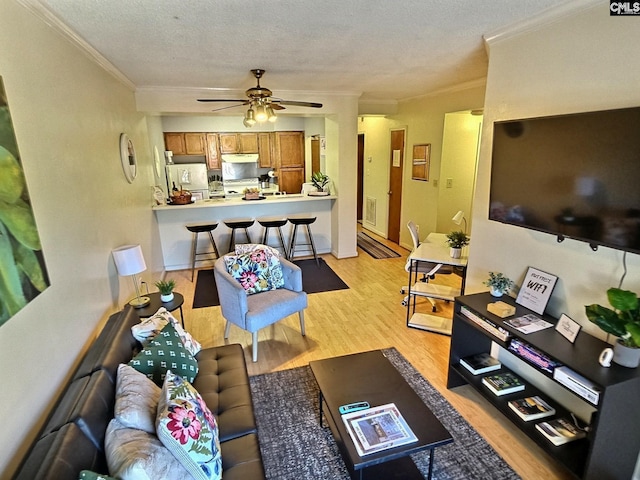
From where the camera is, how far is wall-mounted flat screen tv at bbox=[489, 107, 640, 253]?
157 cm

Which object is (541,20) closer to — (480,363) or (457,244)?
Result: (457,244)

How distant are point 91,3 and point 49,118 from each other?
0.65 metres

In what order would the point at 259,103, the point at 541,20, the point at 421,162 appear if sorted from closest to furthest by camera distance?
the point at 541,20 < the point at 259,103 < the point at 421,162

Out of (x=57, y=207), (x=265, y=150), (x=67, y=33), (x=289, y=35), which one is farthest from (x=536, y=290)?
(x=265, y=150)

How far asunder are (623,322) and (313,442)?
1752mm

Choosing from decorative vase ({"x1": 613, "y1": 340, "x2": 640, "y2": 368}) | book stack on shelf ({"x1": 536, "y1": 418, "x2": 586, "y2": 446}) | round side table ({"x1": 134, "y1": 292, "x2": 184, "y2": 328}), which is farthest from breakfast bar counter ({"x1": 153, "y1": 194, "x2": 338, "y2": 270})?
decorative vase ({"x1": 613, "y1": 340, "x2": 640, "y2": 368})

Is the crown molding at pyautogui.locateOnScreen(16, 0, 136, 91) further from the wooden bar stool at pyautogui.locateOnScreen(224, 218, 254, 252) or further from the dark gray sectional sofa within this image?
the wooden bar stool at pyautogui.locateOnScreen(224, 218, 254, 252)

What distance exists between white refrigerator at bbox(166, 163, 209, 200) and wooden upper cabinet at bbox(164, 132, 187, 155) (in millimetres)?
289

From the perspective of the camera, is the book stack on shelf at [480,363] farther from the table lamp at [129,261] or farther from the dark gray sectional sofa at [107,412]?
the table lamp at [129,261]

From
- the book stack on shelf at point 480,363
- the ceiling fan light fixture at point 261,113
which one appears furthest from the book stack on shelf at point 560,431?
the ceiling fan light fixture at point 261,113

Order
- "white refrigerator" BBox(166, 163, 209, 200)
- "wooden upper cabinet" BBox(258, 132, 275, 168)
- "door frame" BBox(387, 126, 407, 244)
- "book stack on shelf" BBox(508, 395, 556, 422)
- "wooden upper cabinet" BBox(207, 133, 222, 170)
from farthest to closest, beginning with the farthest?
"wooden upper cabinet" BBox(258, 132, 275, 168), "wooden upper cabinet" BBox(207, 133, 222, 170), "white refrigerator" BBox(166, 163, 209, 200), "door frame" BBox(387, 126, 407, 244), "book stack on shelf" BBox(508, 395, 556, 422)

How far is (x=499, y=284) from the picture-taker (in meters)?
2.38

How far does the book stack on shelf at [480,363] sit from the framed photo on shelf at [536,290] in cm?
51

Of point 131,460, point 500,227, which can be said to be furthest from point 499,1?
point 131,460
